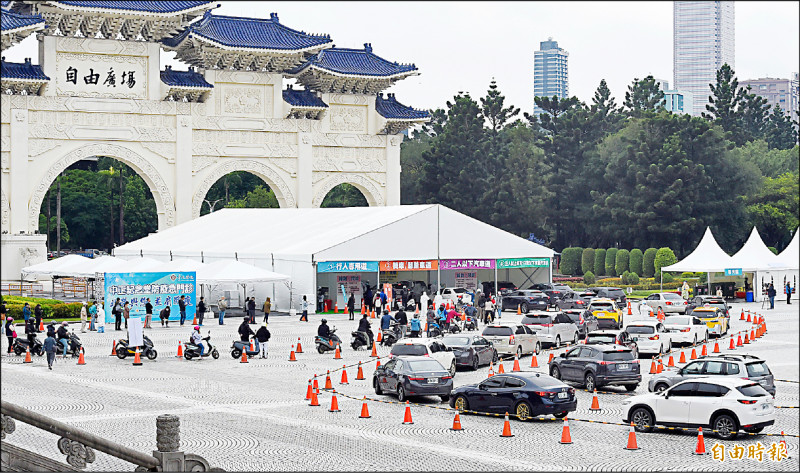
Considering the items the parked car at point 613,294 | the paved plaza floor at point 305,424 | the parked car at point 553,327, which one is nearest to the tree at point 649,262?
the parked car at point 613,294

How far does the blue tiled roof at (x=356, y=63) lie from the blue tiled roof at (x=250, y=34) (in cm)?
184

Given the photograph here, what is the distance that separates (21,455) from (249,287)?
4148 cm

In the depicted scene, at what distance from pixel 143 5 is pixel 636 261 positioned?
40370mm

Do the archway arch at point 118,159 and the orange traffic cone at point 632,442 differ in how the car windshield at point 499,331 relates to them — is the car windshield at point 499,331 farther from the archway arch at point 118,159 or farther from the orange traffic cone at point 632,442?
the archway arch at point 118,159

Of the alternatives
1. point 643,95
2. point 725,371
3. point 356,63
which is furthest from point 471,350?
point 643,95

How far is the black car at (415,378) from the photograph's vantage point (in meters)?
25.8

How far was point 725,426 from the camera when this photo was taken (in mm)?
20312

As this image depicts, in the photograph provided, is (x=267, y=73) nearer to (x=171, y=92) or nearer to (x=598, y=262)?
(x=171, y=92)

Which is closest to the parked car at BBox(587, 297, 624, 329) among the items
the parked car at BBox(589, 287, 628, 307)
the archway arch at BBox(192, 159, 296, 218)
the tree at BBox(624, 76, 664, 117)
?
the parked car at BBox(589, 287, 628, 307)

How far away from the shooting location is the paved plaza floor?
726 inches

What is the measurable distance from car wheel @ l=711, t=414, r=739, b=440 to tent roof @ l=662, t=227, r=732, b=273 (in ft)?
137

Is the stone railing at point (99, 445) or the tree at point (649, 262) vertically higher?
the tree at point (649, 262)

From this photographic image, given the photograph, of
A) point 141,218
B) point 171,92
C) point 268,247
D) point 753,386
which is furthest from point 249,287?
point 141,218

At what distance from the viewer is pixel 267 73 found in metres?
80.7
